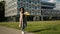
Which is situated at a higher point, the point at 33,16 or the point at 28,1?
the point at 28,1

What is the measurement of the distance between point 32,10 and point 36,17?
5308 millimetres

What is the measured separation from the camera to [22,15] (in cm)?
1204

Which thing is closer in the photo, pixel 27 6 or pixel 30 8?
pixel 27 6

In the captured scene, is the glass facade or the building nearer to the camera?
the glass facade

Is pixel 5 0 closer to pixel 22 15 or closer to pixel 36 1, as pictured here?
pixel 36 1

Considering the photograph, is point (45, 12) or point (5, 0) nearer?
point (45, 12)

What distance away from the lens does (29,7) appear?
113m

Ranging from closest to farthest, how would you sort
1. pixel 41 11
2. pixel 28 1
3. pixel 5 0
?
1. pixel 28 1
2. pixel 41 11
3. pixel 5 0

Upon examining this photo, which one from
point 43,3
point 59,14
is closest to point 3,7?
point 43,3

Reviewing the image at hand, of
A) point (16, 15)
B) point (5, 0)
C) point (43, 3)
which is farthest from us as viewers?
point (5, 0)

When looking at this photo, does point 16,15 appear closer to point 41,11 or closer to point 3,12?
point 41,11

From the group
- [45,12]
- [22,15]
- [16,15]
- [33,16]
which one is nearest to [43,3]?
[45,12]

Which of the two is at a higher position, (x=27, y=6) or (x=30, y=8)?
(x=27, y=6)

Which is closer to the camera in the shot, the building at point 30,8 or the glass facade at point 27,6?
the glass facade at point 27,6
